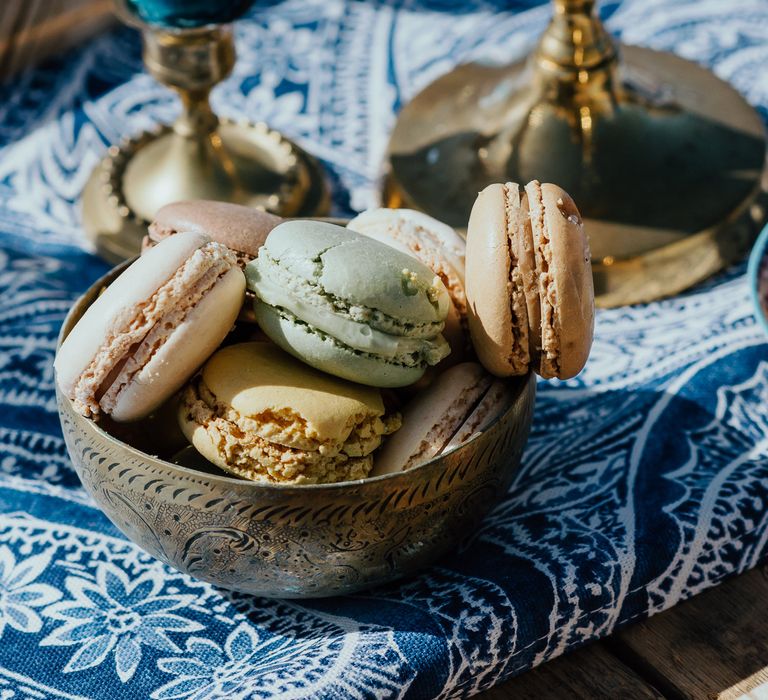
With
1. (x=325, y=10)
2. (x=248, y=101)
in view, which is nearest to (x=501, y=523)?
(x=248, y=101)

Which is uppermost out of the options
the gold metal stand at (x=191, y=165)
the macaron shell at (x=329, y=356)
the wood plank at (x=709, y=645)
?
the macaron shell at (x=329, y=356)

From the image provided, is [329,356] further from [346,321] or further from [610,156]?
[610,156]

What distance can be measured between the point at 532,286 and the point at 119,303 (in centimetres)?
18

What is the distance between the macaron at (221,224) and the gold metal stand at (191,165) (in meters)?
0.23

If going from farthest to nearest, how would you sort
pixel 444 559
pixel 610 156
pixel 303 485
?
pixel 610 156 → pixel 444 559 → pixel 303 485

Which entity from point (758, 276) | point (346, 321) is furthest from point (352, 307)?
point (758, 276)

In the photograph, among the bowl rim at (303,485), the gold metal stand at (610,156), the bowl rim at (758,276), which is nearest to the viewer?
the bowl rim at (303,485)

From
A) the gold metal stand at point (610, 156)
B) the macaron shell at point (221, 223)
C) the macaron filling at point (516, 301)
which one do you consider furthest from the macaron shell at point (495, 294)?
the gold metal stand at point (610, 156)

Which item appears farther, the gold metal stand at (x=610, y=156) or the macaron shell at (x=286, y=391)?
the gold metal stand at (x=610, y=156)

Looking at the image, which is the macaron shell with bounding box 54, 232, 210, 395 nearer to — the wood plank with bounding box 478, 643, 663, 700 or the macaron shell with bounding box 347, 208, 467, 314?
the macaron shell with bounding box 347, 208, 467, 314

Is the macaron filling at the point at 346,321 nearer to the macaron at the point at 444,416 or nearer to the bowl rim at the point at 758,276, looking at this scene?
the macaron at the point at 444,416

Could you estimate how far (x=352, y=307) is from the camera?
1.52 feet

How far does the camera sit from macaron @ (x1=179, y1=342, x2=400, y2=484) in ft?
1.49

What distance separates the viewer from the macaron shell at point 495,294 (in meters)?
0.47
